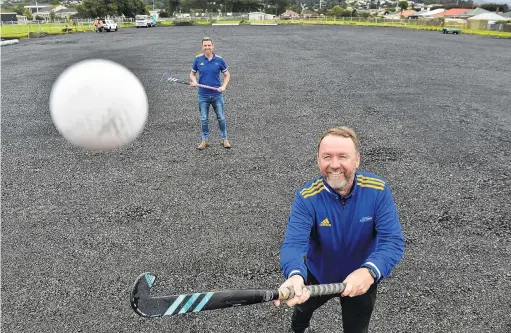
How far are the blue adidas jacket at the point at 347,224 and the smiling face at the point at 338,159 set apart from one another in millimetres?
131

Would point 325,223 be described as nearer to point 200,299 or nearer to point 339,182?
point 339,182

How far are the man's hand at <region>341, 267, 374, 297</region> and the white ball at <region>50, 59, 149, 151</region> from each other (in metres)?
2.89

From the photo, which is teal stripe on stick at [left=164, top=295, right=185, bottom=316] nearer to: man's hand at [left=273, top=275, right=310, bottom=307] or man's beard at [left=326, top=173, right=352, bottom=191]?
man's hand at [left=273, top=275, right=310, bottom=307]

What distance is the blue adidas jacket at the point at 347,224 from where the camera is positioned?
9.01ft

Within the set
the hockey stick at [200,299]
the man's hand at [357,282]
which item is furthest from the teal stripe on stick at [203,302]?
the man's hand at [357,282]

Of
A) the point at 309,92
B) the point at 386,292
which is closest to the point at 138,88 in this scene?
the point at 386,292

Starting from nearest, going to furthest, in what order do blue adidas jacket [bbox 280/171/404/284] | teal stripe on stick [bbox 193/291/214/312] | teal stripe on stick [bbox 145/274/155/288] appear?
1. teal stripe on stick [bbox 193/291/214/312]
2. teal stripe on stick [bbox 145/274/155/288]
3. blue adidas jacket [bbox 280/171/404/284]

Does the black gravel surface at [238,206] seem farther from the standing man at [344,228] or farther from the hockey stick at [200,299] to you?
the hockey stick at [200,299]

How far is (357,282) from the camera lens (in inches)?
98.8

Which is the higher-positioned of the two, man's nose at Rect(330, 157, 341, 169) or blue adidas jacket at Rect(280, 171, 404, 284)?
man's nose at Rect(330, 157, 341, 169)

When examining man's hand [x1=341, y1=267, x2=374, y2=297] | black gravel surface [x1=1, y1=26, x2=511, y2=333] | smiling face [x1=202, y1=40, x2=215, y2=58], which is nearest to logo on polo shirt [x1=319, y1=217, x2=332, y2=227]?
man's hand [x1=341, y1=267, x2=374, y2=297]

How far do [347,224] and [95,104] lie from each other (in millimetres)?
2782

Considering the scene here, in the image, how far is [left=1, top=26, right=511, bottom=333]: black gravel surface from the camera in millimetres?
4246

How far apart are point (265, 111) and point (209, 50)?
443cm
